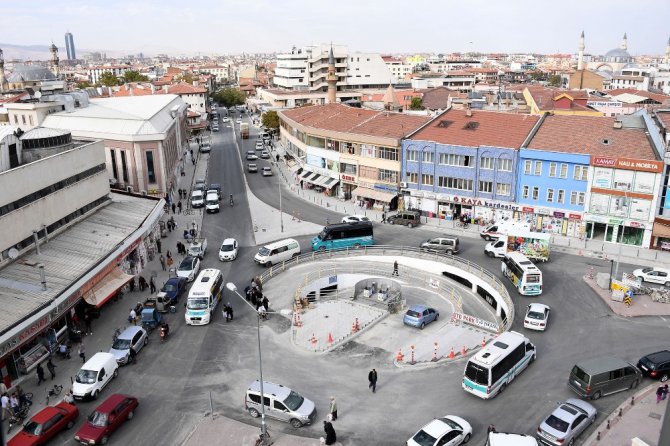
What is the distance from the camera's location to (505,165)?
50.4 metres

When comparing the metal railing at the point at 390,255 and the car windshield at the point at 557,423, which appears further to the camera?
the metal railing at the point at 390,255

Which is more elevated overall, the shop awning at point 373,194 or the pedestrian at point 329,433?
the shop awning at point 373,194

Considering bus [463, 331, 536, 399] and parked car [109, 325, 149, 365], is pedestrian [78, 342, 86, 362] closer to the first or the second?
parked car [109, 325, 149, 365]

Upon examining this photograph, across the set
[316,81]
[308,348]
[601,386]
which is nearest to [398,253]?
[308,348]

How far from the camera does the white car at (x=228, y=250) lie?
4425 centimetres

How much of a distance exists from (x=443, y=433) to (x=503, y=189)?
33603 millimetres

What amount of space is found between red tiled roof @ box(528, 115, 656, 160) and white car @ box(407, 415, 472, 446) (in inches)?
1278

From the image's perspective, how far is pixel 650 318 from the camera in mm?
32750

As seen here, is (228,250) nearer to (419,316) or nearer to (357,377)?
(419,316)

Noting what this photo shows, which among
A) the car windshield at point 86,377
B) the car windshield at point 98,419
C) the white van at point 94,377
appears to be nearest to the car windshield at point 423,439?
the car windshield at point 98,419

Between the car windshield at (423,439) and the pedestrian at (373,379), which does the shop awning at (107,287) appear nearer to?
the pedestrian at (373,379)

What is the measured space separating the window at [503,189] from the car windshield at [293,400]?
108 feet

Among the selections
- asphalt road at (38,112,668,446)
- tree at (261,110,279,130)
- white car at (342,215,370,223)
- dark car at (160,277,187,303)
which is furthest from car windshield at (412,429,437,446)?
tree at (261,110,279,130)

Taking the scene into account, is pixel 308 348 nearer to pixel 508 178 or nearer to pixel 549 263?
pixel 549 263
